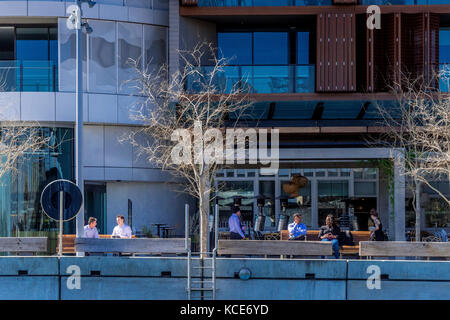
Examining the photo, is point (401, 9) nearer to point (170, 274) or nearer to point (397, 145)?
point (397, 145)

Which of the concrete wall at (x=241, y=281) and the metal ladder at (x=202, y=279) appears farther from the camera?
the concrete wall at (x=241, y=281)

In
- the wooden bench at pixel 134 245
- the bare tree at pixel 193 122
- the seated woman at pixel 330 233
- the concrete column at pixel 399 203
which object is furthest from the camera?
the concrete column at pixel 399 203

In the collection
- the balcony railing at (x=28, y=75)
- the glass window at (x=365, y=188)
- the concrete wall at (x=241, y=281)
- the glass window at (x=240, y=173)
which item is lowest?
the concrete wall at (x=241, y=281)

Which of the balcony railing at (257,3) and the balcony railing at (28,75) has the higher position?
the balcony railing at (257,3)

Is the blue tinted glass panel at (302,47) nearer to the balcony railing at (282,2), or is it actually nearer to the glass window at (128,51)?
the balcony railing at (282,2)

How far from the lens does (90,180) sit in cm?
2912

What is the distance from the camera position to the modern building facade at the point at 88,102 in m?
27.8

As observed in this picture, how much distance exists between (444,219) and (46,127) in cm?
1685

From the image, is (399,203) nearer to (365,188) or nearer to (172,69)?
(365,188)

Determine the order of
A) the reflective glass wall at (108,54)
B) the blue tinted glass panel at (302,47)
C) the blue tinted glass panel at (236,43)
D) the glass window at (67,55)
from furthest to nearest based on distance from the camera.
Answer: the blue tinted glass panel at (236,43), the blue tinted glass panel at (302,47), the reflective glass wall at (108,54), the glass window at (67,55)

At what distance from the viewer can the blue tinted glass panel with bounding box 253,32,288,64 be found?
107 ft

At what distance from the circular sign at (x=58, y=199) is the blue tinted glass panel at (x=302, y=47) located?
17939 millimetres

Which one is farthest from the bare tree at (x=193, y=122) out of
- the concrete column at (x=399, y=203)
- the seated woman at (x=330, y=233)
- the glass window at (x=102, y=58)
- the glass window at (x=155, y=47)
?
the concrete column at (x=399, y=203)

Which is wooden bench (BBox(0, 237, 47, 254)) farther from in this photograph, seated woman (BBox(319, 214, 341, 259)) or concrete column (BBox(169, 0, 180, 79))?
concrete column (BBox(169, 0, 180, 79))
